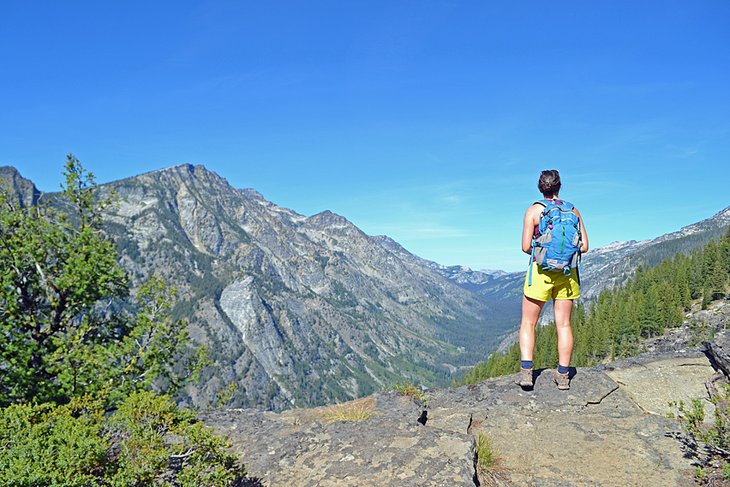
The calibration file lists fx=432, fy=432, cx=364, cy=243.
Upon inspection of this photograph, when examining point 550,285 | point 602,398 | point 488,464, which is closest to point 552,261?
point 550,285

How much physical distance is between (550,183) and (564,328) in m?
3.57

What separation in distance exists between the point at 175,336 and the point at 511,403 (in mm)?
12989

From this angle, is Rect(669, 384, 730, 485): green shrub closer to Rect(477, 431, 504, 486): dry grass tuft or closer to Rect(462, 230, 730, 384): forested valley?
Rect(477, 431, 504, 486): dry grass tuft

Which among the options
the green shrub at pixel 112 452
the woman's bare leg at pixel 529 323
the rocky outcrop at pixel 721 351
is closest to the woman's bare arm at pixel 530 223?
the woman's bare leg at pixel 529 323

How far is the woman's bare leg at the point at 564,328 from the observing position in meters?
10.3

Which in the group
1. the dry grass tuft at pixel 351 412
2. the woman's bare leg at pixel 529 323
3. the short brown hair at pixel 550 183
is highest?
the short brown hair at pixel 550 183

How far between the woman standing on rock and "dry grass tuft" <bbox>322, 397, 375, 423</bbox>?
378 centimetres

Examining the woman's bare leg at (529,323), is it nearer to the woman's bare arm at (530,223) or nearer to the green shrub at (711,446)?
the woman's bare arm at (530,223)

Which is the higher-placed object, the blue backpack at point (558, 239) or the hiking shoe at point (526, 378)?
the blue backpack at point (558, 239)

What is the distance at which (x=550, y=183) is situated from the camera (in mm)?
10047

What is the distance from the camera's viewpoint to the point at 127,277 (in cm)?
1805

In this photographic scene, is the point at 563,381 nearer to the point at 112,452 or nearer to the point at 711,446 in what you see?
the point at 711,446

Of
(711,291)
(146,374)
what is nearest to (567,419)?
(146,374)

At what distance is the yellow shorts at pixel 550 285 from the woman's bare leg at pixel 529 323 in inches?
10.5
